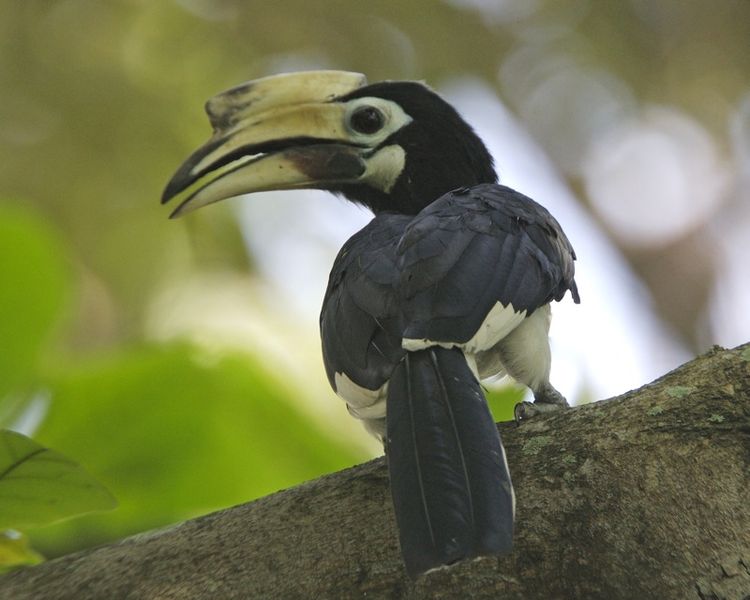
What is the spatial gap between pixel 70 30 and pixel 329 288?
5.54 m

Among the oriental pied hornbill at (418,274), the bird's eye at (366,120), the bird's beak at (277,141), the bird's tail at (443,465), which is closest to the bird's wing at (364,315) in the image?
the oriental pied hornbill at (418,274)

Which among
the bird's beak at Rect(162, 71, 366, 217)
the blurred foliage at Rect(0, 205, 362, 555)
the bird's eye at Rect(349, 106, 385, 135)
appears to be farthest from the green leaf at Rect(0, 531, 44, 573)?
the bird's eye at Rect(349, 106, 385, 135)

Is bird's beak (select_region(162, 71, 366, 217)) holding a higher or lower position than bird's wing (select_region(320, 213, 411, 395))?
higher

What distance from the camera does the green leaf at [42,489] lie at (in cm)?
239

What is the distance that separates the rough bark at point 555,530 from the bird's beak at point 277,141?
1.69 m

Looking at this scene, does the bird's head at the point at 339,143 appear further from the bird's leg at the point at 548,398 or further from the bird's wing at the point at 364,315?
the bird's leg at the point at 548,398

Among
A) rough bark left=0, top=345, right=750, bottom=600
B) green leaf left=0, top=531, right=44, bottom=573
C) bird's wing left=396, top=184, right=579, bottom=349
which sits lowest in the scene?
rough bark left=0, top=345, right=750, bottom=600

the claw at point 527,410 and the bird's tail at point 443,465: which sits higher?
the claw at point 527,410

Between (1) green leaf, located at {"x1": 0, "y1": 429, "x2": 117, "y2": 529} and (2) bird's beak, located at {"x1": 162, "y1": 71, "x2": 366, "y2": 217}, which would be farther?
(2) bird's beak, located at {"x1": 162, "y1": 71, "x2": 366, "y2": 217}

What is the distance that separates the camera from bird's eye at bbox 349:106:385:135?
167 inches

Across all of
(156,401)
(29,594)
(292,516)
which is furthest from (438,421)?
(29,594)

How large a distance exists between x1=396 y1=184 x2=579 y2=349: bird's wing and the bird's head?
28.2 inches

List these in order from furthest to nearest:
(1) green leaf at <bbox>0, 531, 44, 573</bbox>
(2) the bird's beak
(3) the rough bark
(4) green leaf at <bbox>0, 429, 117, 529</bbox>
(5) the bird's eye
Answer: (5) the bird's eye, (2) the bird's beak, (1) green leaf at <bbox>0, 531, 44, 573</bbox>, (4) green leaf at <bbox>0, 429, 117, 529</bbox>, (3) the rough bark

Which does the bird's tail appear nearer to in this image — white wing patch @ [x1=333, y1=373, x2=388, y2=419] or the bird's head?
white wing patch @ [x1=333, y1=373, x2=388, y2=419]
